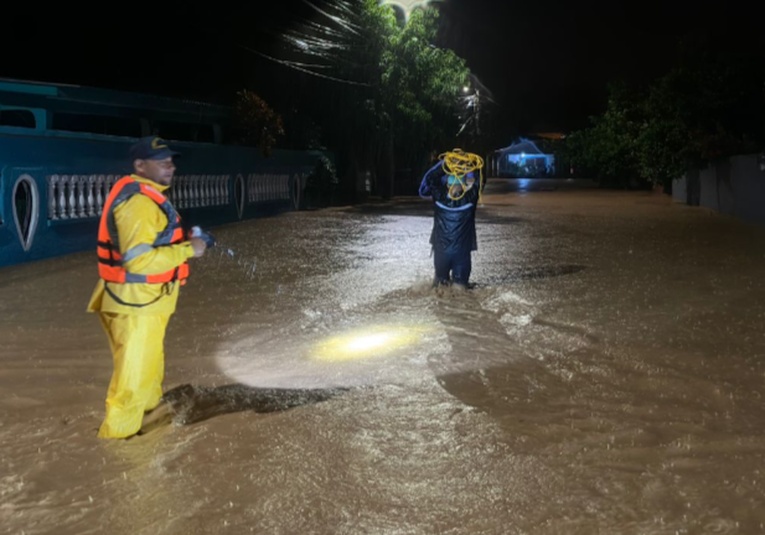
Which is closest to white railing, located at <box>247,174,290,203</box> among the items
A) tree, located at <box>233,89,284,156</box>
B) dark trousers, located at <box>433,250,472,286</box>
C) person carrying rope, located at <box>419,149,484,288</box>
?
tree, located at <box>233,89,284,156</box>

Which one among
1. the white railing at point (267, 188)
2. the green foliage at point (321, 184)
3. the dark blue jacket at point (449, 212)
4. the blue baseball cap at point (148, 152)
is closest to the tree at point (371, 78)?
the green foliage at point (321, 184)

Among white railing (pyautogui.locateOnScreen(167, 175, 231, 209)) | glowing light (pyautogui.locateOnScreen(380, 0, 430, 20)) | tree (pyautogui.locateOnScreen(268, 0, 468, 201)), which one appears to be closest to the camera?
white railing (pyautogui.locateOnScreen(167, 175, 231, 209))

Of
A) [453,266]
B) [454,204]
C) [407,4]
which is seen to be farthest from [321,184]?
[454,204]

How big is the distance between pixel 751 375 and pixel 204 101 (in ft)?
68.5

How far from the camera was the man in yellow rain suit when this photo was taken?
4.64 m

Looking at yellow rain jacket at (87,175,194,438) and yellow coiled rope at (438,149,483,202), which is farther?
yellow coiled rope at (438,149,483,202)

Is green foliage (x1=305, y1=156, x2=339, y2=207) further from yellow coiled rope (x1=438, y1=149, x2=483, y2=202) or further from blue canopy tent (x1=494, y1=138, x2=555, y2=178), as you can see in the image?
blue canopy tent (x1=494, y1=138, x2=555, y2=178)

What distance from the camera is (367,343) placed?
745cm

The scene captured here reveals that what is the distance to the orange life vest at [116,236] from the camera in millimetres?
4664

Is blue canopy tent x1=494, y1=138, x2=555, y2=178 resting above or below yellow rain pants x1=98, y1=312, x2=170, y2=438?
above

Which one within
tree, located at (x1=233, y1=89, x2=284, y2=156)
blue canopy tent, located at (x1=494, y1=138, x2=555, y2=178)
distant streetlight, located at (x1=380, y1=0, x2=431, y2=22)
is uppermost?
distant streetlight, located at (x1=380, y1=0, x2=431, y2=22)

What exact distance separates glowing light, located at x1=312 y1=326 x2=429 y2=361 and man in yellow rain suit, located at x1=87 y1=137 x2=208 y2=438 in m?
2.25

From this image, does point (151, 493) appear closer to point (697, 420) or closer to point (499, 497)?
point (499, 497)

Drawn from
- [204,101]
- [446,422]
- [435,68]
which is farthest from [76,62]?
[446,422]
